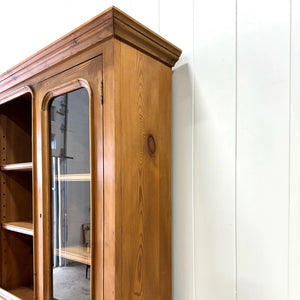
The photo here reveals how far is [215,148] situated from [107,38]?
18.5 inches

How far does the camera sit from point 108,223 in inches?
28.7

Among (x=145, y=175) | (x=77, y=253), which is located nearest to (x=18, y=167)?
(x=77, y=253)

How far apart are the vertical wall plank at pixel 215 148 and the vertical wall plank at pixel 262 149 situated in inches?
1.1

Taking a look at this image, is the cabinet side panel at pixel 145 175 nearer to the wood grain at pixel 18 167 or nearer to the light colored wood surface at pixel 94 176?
the light colored wood surface at pixel 94 176

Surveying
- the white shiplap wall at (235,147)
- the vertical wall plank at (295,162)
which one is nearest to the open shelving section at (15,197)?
the white shiplap wall at (235,147)

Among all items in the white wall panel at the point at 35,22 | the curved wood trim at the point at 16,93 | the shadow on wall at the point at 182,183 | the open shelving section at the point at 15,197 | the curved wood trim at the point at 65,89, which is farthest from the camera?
the white wall panel at the point at 35,22

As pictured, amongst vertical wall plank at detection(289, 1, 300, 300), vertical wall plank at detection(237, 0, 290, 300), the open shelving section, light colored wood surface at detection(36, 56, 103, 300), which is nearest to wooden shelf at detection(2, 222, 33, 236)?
the open shelving section

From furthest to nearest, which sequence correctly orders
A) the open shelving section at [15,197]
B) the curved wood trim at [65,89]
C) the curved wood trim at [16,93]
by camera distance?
the open shelving section at [15,197] < the curved wood trim at [16,93] < the curved wood trim at [65,89]

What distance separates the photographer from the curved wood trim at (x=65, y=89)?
82 centimetres

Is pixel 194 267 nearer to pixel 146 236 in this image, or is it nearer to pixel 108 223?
pixel 146 236

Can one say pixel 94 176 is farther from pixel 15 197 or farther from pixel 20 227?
pixel 15 197

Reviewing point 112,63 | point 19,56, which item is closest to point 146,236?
point 112,63

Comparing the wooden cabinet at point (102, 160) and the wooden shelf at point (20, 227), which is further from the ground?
the wooden cabinet at point (102, 160)

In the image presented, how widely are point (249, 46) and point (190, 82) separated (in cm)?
22
